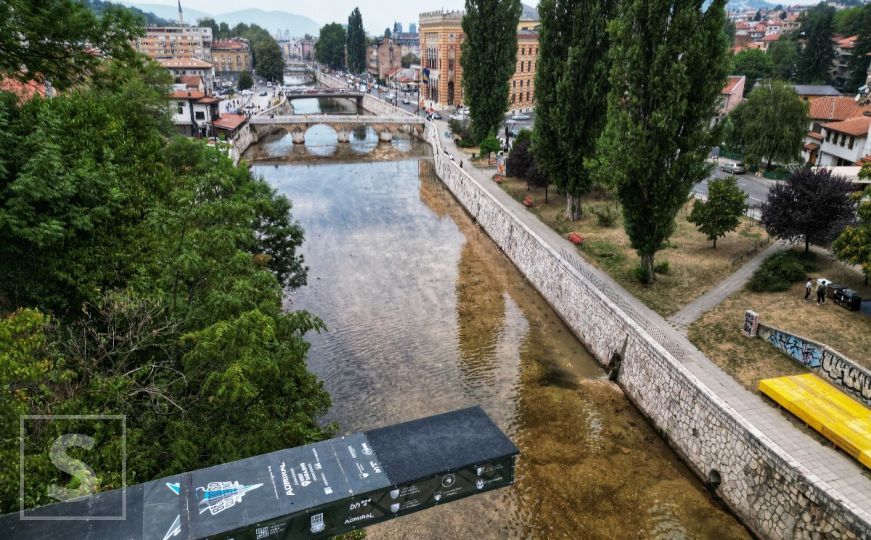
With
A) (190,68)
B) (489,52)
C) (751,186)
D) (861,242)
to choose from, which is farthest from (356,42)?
(861,242)

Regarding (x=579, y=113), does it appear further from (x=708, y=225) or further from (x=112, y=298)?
(x=112, y=298)

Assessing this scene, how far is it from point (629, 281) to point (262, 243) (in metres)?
18.6

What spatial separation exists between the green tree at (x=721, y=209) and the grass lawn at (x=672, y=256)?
57.4 inches

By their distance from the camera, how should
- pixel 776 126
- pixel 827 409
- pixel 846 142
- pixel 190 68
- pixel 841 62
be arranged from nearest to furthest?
pixel 827 409, pixel 776 126, pixel 846 142, pixel 841 62, pixel 190 68

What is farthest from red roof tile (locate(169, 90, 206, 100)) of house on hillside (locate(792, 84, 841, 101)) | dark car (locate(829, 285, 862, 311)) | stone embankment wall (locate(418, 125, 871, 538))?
house on hillside (locate(792, 84, 841, 101))

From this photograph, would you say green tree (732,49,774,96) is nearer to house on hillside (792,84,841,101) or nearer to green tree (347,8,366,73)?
house on hillside (792,84,841,101)

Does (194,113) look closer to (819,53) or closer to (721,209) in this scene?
(721,209)

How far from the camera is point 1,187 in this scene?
51.2ft

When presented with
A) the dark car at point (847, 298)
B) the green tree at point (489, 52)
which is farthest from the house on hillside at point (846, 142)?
the dark car at point (847, 298)

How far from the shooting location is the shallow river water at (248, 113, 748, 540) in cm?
1758

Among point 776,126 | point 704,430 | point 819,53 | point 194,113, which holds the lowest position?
point 704,430

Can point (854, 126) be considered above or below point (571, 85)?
below

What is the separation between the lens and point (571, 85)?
116 ft

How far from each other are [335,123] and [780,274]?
221ft
